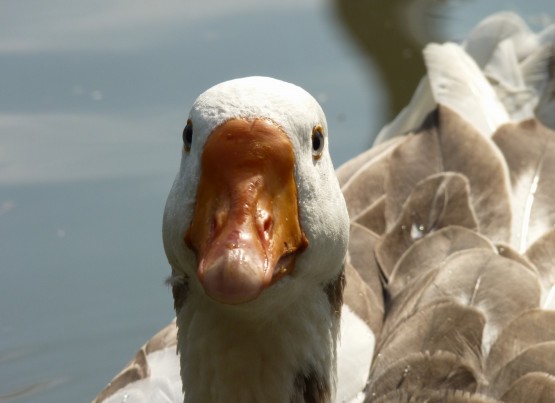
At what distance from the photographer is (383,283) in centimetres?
452

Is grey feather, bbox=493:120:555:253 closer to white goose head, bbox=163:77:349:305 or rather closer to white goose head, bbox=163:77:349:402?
white goose head, bbox=163:77:349:402

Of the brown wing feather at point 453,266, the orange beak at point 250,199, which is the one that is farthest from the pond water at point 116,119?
the orange beak at point 250,199

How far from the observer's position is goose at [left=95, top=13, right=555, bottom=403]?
3.00m

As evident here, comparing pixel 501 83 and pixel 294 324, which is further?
pixel 501 83

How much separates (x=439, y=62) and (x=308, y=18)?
191 cm

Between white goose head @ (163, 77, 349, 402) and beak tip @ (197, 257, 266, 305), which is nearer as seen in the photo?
beak tip @ (197, 257, 266, 305)

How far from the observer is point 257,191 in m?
2.95

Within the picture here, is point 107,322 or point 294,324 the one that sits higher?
point 294,324

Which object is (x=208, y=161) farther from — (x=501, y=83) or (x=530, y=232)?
(x=501, y=83)

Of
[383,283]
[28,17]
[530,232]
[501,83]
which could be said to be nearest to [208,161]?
[383,283]

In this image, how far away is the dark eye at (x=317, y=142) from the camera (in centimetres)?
322

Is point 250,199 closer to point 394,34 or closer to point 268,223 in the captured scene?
point 268,223

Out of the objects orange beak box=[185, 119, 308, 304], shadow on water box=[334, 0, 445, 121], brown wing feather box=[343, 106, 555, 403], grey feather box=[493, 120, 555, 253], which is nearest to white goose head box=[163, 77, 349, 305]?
orange beak box=[185, 119, 308, 304]

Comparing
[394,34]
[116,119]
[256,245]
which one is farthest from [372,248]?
[394,34]
